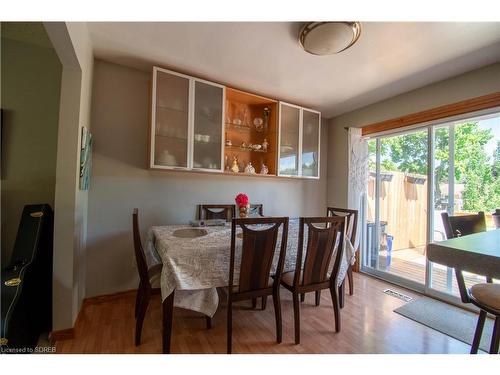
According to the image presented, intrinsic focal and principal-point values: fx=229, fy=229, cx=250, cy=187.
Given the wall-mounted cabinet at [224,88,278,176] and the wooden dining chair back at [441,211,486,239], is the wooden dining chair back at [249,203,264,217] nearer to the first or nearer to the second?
the wall-mounted cabinet at [224,88,278,176]

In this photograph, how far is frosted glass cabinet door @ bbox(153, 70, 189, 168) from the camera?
7.40 feet

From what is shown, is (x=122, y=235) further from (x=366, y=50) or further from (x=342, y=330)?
(x=366, y=50)

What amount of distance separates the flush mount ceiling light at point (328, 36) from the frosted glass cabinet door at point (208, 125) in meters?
1.09

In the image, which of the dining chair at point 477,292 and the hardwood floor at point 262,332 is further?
the hardwood floor at point 262,332

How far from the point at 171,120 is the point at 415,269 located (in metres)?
3.42

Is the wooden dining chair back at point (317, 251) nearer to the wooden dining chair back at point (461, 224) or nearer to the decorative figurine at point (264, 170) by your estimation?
the wooden dining chair back at point (461, 224)

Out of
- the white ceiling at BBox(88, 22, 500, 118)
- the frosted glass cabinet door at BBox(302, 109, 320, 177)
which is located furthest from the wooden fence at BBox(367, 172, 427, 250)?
the white ceiling at BBox(88, 22, 500, 118)

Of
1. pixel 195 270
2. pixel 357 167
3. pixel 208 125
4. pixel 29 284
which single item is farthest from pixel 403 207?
pixel 29 284

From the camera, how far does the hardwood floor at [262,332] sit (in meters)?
1.64

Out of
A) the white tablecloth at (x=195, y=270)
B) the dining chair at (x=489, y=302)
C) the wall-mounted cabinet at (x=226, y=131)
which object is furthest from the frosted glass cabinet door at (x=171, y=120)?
the dining chair at (x=489, y=302)

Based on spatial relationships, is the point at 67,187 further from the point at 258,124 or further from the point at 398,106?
the point at 398,106

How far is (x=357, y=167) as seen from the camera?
325 cm

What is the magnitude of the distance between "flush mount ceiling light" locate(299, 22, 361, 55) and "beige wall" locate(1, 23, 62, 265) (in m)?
Result: 2.12
